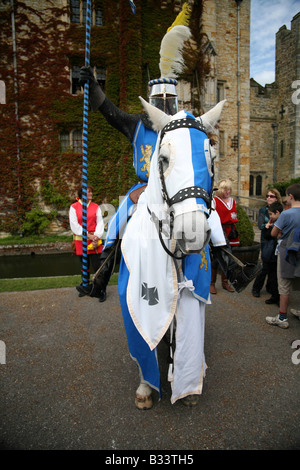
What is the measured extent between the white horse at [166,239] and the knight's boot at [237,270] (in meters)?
0.44

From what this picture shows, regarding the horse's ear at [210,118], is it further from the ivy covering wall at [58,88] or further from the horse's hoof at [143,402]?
the ivy covering wall at [58,88]

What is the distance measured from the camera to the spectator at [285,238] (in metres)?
3.37

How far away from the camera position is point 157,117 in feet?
5.63

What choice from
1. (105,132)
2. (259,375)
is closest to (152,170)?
(259,375)

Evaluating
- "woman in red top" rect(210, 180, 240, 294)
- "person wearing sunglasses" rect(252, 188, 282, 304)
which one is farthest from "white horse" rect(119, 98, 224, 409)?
"woman in red top" rect(210, 180, 240, 294)

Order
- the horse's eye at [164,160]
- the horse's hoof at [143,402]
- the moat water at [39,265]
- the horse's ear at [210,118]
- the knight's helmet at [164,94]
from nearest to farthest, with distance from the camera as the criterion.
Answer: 1. the horse's eye at [164,160]
2. the horse's ear at [210,118]
3. the horse's hoof at [143,402]
4. the knight's helmet at [164,94]
5. the moat water at [39,265]

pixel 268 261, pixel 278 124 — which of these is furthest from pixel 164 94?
pixel 278 124

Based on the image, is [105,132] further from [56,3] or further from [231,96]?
[231,96]

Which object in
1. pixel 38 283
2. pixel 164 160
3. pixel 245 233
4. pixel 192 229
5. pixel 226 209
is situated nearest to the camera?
pixel 192 229

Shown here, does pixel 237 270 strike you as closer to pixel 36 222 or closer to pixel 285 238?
pixel 285 238

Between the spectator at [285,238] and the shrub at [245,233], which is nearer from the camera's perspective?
the spectator at [285,238]

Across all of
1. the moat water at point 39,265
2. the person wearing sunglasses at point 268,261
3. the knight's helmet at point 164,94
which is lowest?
the moat water at point 39,265

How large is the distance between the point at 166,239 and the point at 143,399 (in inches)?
54.9

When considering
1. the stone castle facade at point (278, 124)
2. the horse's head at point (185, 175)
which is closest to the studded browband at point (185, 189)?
the horse's head at point (185, 175)
